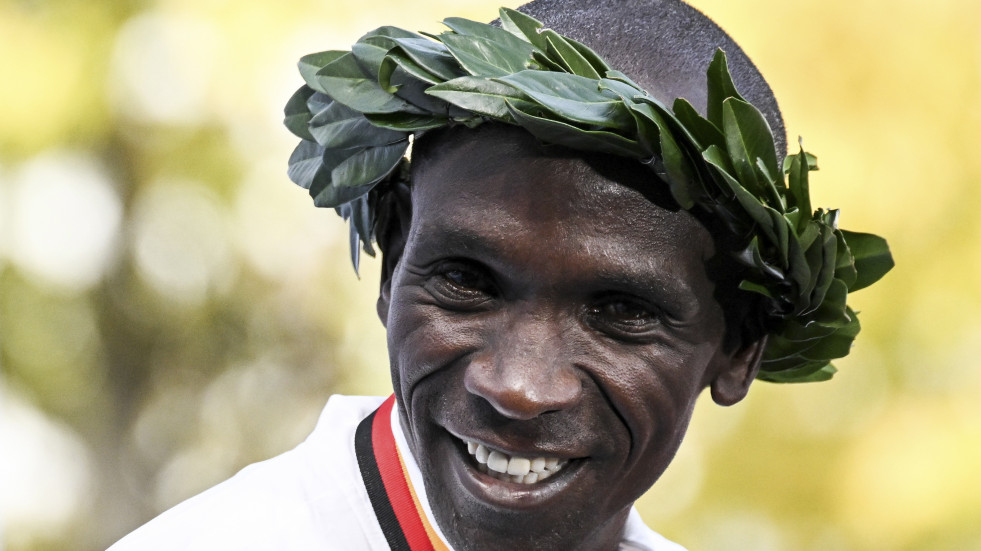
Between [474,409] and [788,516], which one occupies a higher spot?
[474,409]

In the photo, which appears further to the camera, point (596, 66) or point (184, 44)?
point (184, 44)

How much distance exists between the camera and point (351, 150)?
225 cm

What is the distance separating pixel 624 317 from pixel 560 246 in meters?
0.19

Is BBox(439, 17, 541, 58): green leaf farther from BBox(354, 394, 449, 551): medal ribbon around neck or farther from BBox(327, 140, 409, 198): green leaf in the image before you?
BBox(354, 394, 449, 551): medal ribbon around neck

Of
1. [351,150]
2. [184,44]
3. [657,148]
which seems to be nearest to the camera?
[657,148]

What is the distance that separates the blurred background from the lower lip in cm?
279

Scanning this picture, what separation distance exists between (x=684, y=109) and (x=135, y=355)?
3468mm

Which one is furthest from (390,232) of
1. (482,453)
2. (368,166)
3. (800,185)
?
(800,185)

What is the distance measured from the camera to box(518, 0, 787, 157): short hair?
2176 mm

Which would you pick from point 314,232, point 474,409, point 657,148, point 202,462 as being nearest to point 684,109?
point 657,148

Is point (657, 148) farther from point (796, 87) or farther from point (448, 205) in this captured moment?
point (796, 87)

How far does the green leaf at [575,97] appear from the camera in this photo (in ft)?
6.29

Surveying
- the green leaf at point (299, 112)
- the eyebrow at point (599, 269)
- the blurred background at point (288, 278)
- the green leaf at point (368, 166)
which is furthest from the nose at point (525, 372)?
the blurred background at point (288, 278)

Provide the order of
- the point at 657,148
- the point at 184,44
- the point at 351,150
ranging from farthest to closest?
1. the point at 184,44
2. the point at 351,150
3. the point at 657,148
